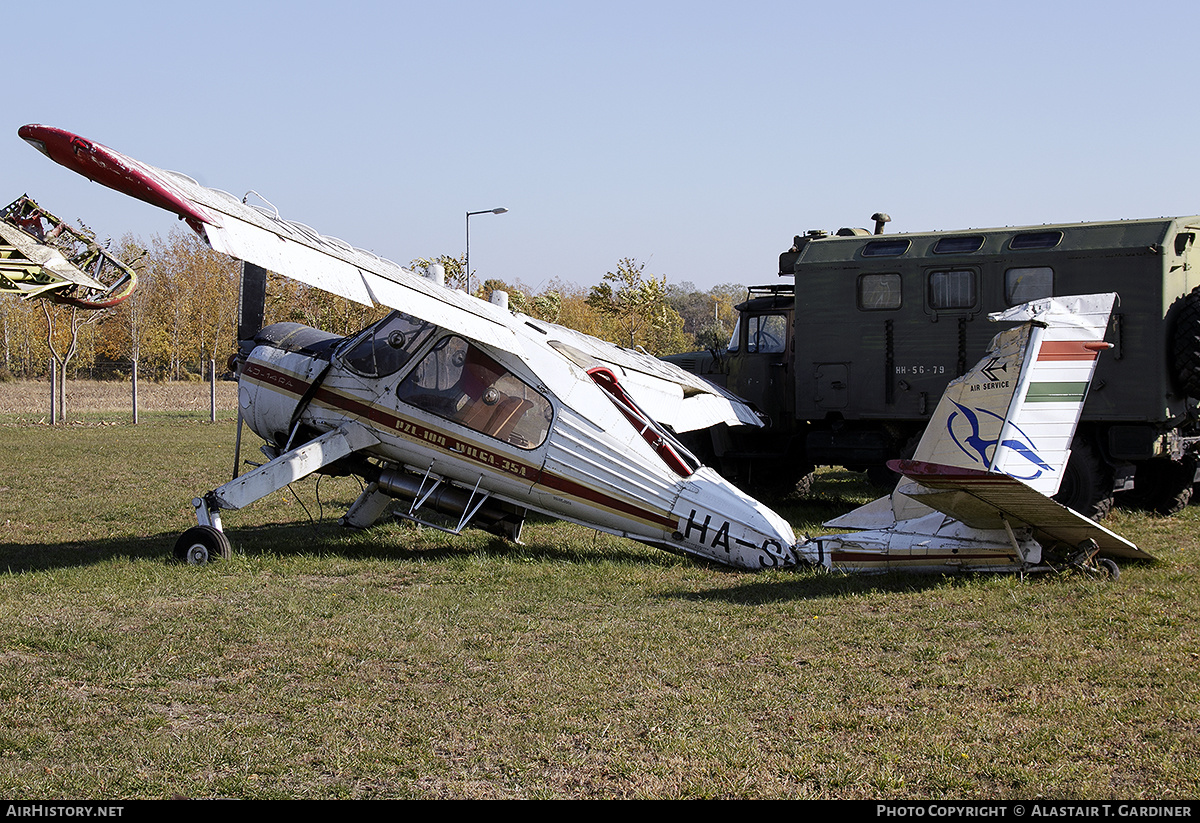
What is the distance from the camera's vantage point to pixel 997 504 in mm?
7504

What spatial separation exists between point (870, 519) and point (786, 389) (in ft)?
20.7

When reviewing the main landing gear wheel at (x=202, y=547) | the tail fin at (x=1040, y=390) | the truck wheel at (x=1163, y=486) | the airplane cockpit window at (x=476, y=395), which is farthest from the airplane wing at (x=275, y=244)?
the truck wheel at (x=1163, y=486)

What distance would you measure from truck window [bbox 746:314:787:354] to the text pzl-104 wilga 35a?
11.7 feet

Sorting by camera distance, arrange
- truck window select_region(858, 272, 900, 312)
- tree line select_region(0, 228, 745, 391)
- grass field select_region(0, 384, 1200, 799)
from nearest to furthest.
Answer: grass field select_region(0, 384, 1200, 799)
truck window select_region(858, 272, 900, 312)
tree line select_region(0, 228, 745, 391)

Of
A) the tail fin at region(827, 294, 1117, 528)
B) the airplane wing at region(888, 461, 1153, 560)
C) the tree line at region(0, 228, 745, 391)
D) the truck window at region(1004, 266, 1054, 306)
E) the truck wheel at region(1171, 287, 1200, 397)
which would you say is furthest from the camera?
the tree line at region(0, 228, 745, 391)

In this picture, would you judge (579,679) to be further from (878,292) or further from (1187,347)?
(1187,347)

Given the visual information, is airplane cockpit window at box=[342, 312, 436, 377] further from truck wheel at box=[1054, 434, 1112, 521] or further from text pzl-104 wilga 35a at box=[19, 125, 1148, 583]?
truck wheel at box=[1054, 434, 1112, 521]

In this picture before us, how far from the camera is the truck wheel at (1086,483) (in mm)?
12047

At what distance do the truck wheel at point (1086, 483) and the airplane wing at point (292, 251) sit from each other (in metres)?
4.78

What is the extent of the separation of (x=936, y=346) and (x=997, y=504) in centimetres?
609

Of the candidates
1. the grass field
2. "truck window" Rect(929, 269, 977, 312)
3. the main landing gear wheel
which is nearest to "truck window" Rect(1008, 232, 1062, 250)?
"truck window" Rect(929, 269, 977, 312)

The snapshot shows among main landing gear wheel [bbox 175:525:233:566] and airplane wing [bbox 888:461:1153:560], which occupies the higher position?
airplane wing [bbox 888:461:1153:560]

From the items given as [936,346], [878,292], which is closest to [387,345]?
[878,292]

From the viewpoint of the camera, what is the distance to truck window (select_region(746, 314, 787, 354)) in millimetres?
15352
